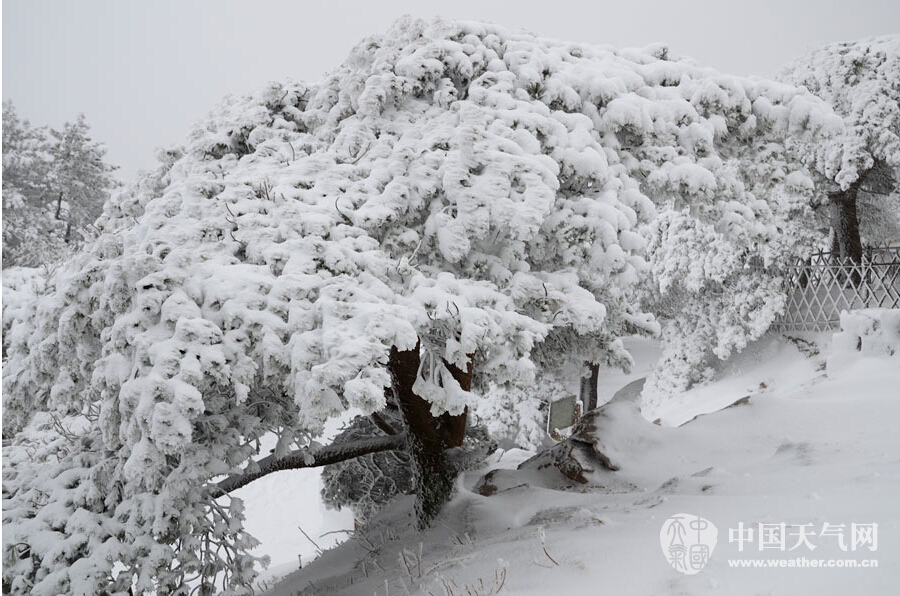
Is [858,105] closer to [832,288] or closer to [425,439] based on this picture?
[832,288]

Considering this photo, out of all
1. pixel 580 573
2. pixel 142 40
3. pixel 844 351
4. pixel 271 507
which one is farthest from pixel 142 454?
pixel 271 507

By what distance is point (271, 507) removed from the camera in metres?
19.2

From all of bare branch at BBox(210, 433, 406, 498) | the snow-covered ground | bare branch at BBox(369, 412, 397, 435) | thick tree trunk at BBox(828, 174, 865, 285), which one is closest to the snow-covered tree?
thick tree trunk at BBox(828, 174, 865, 285)

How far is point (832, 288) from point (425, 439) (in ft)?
42.0

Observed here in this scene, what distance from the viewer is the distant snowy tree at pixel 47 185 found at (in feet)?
49.6

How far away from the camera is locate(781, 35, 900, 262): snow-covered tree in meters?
12.7

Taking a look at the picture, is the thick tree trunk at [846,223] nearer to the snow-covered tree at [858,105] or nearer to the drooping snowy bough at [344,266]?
the snow-covered tree at [858,105]

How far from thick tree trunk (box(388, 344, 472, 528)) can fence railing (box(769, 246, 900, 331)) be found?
11.5m

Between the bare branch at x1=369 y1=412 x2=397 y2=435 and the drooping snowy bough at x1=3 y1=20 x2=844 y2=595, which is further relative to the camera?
the bare branch at x1=369 y1=412 x2=397 y2=435

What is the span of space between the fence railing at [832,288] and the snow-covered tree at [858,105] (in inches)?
36.8

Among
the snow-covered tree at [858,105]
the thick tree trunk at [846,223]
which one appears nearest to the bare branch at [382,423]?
the snow-covered tree at [858,105]

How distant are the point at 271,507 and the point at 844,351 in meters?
17.3

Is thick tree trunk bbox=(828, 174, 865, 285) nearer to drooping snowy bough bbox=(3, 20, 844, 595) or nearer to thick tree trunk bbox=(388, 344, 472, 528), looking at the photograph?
drooping snowy bough bbox=(3, 20, 844, 595)

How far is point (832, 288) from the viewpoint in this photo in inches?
551
